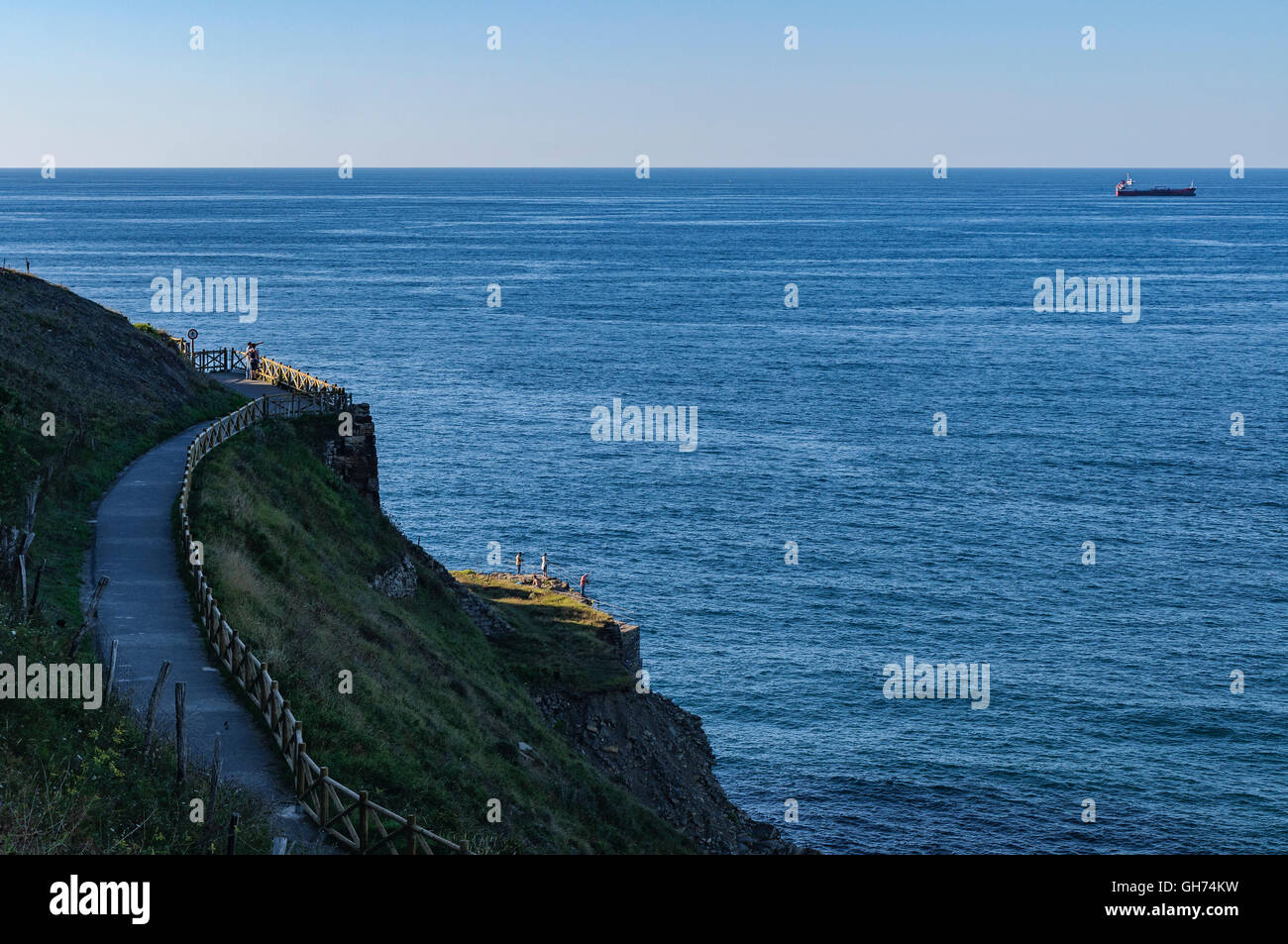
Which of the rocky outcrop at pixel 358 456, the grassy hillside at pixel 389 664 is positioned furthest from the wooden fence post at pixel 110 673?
the rocky outcrop at pixel 358 456

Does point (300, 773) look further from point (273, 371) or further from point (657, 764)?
point (273, 371)

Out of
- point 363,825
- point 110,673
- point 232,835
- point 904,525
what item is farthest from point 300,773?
point 904,525

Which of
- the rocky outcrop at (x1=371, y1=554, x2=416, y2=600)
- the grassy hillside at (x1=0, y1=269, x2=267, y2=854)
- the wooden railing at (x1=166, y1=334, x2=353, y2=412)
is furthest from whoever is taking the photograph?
the wooden railing at (x1=166, y1=334, x2=353, y2=412)

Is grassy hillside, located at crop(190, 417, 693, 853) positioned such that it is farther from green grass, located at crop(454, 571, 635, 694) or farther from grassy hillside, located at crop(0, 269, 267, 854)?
grassy hillside, located at crop(0, 269, 267, 854)

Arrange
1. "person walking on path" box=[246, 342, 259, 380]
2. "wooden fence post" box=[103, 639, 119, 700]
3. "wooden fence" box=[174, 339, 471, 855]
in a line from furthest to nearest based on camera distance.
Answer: "person walking on path" box=[246, 342, 259, 380] < "wooden fence post" box=[103, 639, 119, 700] < "wooden fence" box=[174, 339, 471, 855]

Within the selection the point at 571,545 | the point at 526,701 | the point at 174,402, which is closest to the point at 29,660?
the point at 526,701

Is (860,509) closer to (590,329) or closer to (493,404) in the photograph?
(493,404)

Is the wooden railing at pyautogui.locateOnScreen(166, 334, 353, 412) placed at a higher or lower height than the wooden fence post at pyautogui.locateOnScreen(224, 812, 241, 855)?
higher

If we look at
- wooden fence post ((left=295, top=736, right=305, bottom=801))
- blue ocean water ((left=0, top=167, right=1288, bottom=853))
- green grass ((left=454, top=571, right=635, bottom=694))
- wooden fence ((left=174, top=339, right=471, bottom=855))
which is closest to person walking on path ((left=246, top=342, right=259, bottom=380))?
green grass ((left=454, top=571, right=635, bottom=694))
